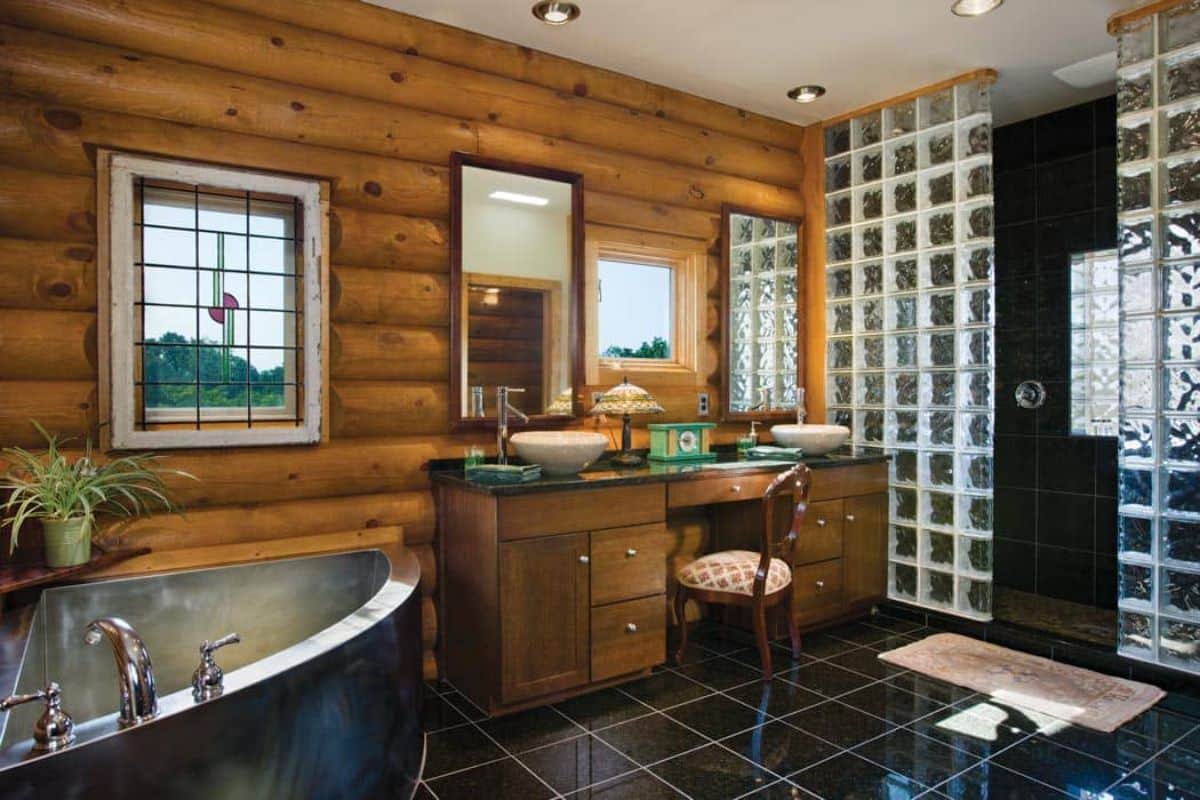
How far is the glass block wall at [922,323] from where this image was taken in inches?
142

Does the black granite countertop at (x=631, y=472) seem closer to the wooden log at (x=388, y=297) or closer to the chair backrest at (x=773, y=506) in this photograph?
the chair backrest at (x=773, y=506)

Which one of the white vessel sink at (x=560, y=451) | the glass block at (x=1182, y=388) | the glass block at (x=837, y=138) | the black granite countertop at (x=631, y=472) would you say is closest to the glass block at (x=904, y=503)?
the black granite countertop at (x=631, y=472)

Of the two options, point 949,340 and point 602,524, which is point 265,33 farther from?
point 949,340

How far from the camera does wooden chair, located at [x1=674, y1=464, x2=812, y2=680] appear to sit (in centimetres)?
306

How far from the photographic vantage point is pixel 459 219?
3129 mm

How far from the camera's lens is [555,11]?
118 inches

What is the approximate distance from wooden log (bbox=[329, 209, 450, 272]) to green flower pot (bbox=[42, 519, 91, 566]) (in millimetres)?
1239

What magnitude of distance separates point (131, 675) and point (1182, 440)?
3.37m

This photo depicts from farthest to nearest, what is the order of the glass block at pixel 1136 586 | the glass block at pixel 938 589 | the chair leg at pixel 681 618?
the glass block at pixel 938 589
the chair leg at pixel 681 618
the glass block at pixel 1136 586

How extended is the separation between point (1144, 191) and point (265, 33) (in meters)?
3.34

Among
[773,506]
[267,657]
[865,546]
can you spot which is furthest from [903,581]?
[267,657]

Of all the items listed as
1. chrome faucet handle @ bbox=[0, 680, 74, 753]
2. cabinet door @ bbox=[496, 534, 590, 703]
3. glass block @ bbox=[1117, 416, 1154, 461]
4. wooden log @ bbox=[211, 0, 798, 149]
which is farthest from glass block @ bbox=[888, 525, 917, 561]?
chrome faucet handle @ bbox=[0, 680, 74, 753]

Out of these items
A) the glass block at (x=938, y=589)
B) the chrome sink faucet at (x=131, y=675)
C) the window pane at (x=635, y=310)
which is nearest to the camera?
the chrome sink faucet at (x=131, y=675)

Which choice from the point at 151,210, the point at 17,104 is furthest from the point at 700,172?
the point at 17,104
